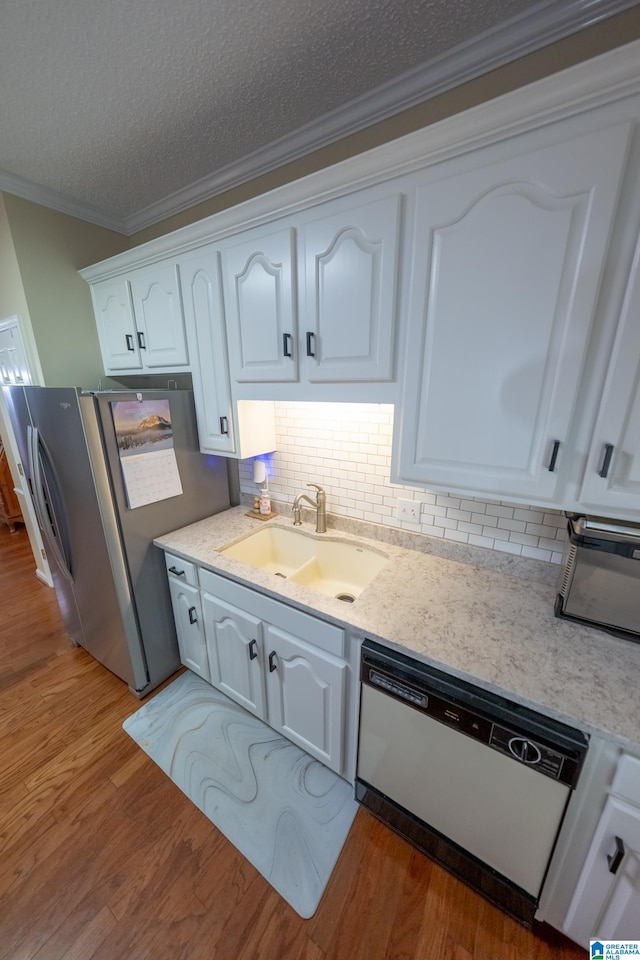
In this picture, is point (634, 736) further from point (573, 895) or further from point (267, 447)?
point (267, 447)

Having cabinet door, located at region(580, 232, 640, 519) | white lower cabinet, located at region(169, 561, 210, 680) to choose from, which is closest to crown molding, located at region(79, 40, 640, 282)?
cabinet door, located at region(580, 232, 640, 519)

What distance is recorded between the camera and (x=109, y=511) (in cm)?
153

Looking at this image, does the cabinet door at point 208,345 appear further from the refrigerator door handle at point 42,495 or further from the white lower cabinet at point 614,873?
the white lower cabinet at point 614,873

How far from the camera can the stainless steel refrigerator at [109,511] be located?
148 cm

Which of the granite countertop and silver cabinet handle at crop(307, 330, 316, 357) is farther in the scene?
silver cabinet handle at crop(307, 330, 316, 357)

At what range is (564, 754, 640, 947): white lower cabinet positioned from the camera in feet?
2.60

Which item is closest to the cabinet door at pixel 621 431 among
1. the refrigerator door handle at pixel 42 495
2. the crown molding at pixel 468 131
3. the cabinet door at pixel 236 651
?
the crown molding at pixel 468 131

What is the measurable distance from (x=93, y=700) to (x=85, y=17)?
273 cm

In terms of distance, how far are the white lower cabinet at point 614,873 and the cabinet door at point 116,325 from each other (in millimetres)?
2478

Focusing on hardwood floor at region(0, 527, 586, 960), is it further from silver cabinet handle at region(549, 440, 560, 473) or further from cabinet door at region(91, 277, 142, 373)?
cabinet door at region(91, 277, 142, 373)

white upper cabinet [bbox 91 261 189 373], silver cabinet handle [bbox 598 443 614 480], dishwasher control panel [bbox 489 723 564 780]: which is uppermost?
white upper cabinet [bbox 91 261 189 373]

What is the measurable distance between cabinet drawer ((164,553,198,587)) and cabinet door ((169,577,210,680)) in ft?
0.09

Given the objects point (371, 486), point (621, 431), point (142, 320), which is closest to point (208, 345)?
point (142, 320)

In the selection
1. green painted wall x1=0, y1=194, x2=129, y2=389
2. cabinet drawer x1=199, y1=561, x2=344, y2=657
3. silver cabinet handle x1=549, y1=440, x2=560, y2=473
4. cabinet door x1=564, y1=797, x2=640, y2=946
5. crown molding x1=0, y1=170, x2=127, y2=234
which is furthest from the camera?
green painted wall x1=0, y1=194, x2=129, y2=389
